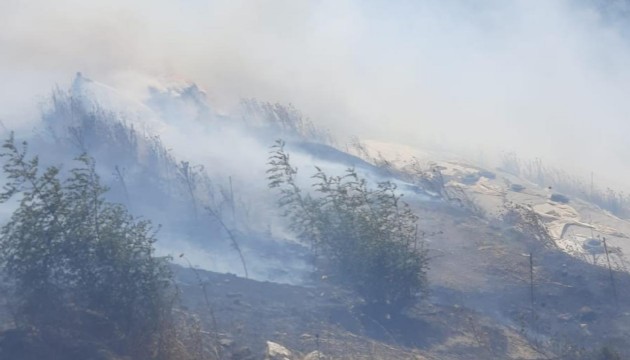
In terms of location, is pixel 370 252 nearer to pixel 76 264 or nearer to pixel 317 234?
pixel 317 234

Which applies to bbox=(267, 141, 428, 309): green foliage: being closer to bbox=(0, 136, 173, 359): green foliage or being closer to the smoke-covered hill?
the smoke-covered hill

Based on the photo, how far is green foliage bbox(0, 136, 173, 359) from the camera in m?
27.4

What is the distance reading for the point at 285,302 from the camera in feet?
141

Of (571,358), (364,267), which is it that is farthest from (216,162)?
(571,358)

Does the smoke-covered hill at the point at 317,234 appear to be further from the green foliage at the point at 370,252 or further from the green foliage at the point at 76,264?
the green foliage at the point at 76,264

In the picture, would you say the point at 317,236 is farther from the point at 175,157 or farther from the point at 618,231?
the point at 618,231

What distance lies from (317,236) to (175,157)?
29.5 metres

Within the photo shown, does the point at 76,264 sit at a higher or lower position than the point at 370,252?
lower

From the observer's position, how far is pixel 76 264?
28.1m

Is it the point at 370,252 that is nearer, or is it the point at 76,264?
the point at 76,264

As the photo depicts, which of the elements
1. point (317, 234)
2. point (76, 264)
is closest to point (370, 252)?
point (317, 234)

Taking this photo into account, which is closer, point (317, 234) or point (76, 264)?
point (76, 264)

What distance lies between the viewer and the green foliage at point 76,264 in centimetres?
2736

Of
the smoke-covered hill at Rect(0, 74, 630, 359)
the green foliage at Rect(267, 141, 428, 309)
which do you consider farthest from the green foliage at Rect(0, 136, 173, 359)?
the green foliage at Rect(267, 141, 428, 309)
